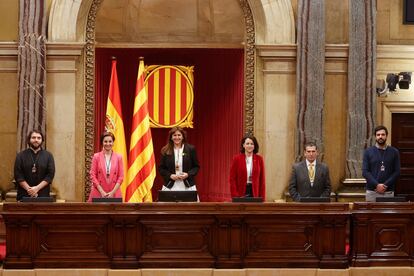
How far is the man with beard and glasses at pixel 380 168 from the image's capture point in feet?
36.1

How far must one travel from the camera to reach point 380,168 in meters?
11.1

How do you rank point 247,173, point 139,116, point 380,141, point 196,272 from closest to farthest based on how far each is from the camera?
point 196,272
point 247,173
point 380,141
point 139,116

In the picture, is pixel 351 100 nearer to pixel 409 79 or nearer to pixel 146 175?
pixel 409 79

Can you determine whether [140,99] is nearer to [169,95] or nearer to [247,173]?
[169,95]

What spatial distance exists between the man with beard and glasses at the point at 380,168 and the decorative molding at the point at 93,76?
2203mm

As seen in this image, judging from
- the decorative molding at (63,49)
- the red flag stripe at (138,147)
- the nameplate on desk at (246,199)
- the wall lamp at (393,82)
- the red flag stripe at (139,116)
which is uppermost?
the decorative molding at (63,49)

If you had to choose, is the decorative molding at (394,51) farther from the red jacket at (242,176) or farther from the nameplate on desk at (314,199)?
the nameplate on desk at (314,199)

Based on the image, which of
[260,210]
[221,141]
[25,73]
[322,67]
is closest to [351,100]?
[322,67]

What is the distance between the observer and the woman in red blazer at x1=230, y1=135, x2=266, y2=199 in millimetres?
10664

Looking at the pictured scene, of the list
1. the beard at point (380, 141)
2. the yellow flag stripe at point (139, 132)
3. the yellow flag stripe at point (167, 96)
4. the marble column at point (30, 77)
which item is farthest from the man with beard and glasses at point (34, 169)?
the beard at point (380, 141)

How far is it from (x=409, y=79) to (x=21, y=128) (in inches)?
199

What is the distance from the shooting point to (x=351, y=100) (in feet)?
41.5

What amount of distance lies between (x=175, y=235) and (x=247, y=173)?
1.28 m

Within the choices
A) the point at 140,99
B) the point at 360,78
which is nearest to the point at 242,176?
the point at 140,99
